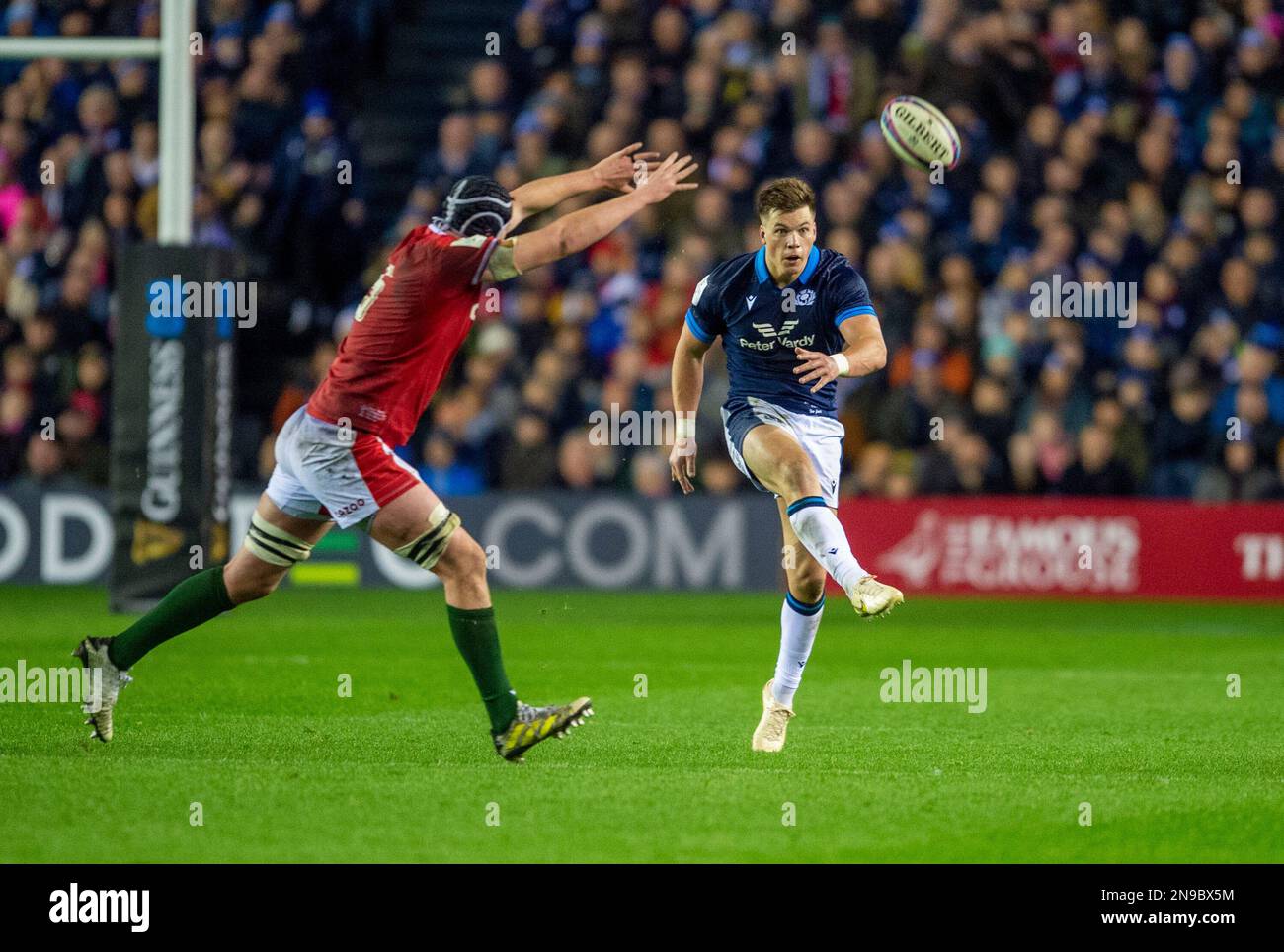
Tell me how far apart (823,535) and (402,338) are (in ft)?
6.31

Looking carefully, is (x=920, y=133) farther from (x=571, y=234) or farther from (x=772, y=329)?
(x=571, y=234)

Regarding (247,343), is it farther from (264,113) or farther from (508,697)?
(508,697)

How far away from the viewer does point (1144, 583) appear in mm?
17422

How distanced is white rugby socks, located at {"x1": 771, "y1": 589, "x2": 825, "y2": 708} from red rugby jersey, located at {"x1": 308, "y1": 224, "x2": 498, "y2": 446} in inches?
76.3

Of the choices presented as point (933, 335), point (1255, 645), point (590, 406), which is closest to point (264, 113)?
point (590, 406)

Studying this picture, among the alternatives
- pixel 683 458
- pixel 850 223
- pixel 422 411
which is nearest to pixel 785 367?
pixel 683 458

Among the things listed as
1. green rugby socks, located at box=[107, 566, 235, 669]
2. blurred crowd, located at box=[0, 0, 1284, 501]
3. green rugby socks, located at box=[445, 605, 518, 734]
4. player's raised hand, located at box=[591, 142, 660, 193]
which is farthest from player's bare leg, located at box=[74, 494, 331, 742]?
blurred crowd, located at box=[0, 0, 1284, 501]

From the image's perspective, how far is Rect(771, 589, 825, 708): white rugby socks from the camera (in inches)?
348

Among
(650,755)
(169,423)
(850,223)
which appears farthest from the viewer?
(850,223)

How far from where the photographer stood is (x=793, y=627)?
8859 mm

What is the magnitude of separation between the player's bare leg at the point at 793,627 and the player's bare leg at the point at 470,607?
1.10 meters

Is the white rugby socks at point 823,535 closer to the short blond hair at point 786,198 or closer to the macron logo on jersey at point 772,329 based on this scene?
the macron logo on jersey at point 772,329

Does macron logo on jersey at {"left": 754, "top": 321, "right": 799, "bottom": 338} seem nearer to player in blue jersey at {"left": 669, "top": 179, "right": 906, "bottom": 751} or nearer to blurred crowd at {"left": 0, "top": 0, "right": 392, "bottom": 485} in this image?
player in blue jersey at {"left": 669, "top": 179, "right": 906, "bottom": 751}

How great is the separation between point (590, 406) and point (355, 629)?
4.42 meters
